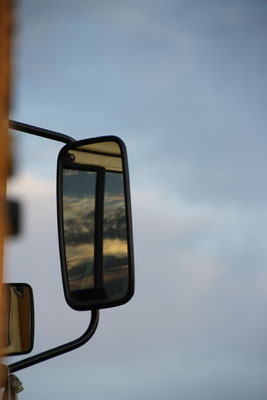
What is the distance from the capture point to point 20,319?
5.99 feet

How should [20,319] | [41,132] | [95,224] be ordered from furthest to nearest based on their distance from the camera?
[41,132]
[95,224]
[20,319]

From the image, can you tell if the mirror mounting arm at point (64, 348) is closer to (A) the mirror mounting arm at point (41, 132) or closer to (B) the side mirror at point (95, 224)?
(B) the side mirror at point (95, 224)

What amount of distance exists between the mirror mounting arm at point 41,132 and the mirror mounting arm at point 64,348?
0.63 meters

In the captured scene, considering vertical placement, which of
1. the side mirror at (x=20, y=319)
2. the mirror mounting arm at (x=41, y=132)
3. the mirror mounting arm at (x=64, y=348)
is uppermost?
the mirror mounting arm at (x=41, y=132)

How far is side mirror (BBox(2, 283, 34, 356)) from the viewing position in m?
1.79

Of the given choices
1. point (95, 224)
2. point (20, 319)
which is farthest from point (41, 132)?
point (20, 319)

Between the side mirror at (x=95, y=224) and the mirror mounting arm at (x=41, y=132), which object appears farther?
the mirror mounting arm at (x=41, y=132)

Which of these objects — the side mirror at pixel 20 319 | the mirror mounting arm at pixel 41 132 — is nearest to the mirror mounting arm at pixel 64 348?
the side mirror at pixel 20 319

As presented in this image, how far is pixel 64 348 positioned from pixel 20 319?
28 centimetres

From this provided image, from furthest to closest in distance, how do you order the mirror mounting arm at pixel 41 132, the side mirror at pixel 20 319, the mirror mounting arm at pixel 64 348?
1. the mirror mounting arm at pixel 41 132
2. the mirror mounting arm at pixel 64 348
3. the side mirror at pixel 20 319

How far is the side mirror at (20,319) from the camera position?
1.79m

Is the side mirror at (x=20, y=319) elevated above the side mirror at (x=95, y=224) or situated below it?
below

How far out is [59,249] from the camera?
201 cm

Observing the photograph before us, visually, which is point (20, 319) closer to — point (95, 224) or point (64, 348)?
point (64, 348)
